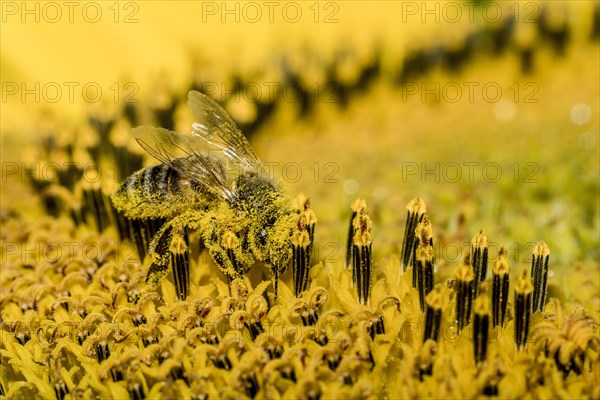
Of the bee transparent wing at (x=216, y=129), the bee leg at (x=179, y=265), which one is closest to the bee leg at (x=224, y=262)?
the bee leg at (x=179, y=265)

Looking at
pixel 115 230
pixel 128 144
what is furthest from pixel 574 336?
pixel 128 144

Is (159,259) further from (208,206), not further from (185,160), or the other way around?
(185,160)

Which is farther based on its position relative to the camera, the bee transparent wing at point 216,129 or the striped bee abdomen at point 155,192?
the bee transparent wing at point 216,129

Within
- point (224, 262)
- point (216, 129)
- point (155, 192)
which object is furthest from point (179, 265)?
point (216, 129)

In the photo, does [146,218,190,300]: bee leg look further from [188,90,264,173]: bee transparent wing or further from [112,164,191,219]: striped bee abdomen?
[188,90,264,173]: bee transparent wing

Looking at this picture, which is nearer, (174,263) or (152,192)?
(174,263)

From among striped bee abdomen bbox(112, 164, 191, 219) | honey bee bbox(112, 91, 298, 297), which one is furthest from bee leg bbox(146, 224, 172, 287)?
striped bee abdomen bbox(112, 164, 191, 219)

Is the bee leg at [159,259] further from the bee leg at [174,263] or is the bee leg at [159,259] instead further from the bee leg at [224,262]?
the bee leg at [224,262]
